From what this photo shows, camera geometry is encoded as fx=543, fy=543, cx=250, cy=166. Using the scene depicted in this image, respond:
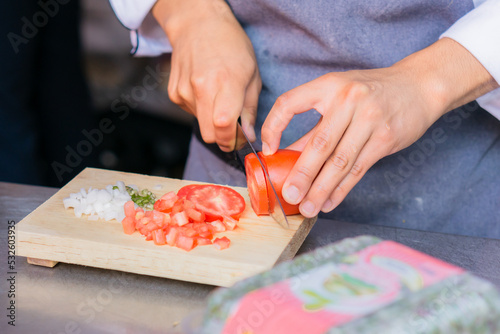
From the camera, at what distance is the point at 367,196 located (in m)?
1.57

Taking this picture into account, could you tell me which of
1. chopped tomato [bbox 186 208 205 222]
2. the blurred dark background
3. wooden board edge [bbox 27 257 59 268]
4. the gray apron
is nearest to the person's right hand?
the gray apron

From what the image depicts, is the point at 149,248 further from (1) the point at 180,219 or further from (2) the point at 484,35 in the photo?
(2) the point at 484,35

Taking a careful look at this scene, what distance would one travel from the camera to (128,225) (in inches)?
45.9

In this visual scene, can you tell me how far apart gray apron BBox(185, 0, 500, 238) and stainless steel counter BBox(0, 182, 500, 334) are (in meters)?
0.22

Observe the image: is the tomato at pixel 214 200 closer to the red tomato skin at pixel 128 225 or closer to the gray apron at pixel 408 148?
the red tomato skin at pixel 128 225

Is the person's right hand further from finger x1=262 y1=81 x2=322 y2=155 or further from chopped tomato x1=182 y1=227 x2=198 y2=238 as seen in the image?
chopped tomato x1=182 y1=227 x2=198 y2=238

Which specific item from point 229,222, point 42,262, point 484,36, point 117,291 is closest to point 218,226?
point 229,222

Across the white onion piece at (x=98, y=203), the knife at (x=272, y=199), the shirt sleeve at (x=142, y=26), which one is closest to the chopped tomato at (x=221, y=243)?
the knife at (x=272, y=199)

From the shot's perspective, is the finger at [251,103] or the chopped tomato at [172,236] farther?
the finger at [251,103]

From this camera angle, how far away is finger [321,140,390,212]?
1.17m

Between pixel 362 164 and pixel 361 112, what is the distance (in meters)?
0.12

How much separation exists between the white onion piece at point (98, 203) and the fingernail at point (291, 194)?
1.22ft

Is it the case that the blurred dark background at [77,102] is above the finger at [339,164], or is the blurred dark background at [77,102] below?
below

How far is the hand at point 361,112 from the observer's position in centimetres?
113
